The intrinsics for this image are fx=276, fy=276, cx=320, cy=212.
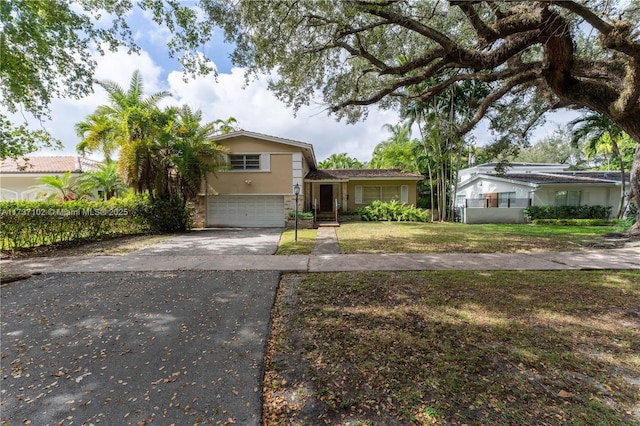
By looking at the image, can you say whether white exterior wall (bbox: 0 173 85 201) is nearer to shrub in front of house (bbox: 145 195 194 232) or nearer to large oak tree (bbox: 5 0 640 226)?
shrub in front of house (bbox: 145 195 194 232)

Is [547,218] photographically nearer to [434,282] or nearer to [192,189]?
[434,282]

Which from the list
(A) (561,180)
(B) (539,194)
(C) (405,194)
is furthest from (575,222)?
(C) (405,194)

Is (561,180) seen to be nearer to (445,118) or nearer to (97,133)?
(445,118)

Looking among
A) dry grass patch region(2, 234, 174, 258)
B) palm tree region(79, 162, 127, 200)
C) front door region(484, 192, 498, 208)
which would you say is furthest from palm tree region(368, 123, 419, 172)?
A: palm tree region(79, 162, 127, 200)

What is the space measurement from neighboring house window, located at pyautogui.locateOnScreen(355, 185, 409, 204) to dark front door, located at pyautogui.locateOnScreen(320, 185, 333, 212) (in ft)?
7.07

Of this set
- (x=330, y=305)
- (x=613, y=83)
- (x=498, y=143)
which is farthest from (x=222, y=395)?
(x=498, y=143)

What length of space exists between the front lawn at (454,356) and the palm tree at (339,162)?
2805cm

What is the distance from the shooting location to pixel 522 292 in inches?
191

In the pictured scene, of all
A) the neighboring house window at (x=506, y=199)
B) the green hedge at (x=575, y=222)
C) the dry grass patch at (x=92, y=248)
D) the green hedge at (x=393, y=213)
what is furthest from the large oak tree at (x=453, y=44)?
the neighboring house window at (x=506, y=199)

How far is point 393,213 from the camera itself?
60.3 feet

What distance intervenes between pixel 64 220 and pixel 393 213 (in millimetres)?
16310

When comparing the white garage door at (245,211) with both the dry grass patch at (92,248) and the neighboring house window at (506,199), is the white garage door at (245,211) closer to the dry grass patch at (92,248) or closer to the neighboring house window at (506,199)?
the dry grass patch at (92,248)

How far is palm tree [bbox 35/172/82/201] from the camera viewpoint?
1426 cm

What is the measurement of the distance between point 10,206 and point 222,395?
10.7 metres
